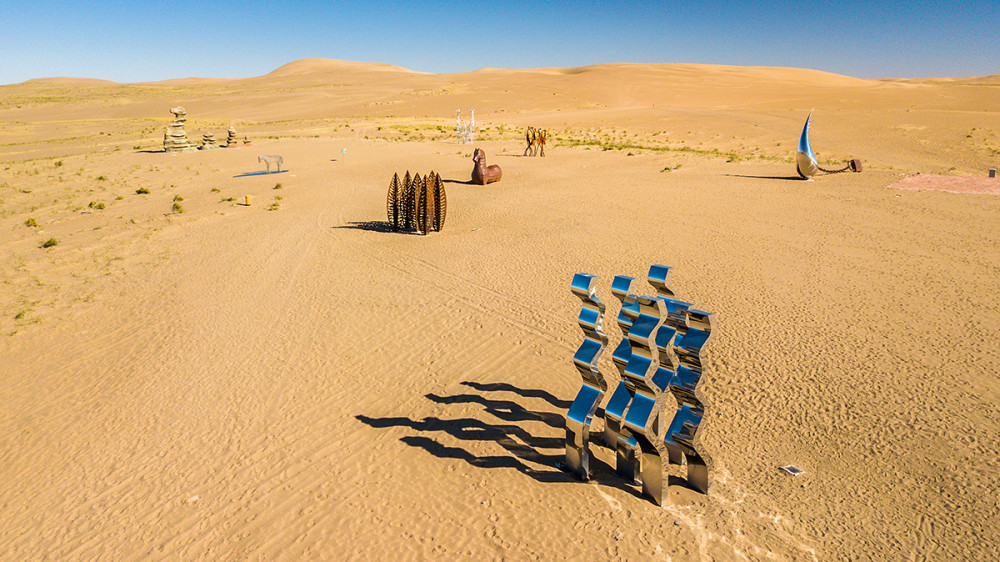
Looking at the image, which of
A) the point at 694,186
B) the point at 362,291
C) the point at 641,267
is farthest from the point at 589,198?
the point at 362,291

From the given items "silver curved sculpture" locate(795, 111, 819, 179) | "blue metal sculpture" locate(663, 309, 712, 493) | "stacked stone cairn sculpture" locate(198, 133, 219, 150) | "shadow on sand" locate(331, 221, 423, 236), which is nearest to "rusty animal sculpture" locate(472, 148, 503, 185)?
"shadow on sand" locate(331, 221, 423, 236)

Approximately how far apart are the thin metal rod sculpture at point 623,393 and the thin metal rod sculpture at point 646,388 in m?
0.08

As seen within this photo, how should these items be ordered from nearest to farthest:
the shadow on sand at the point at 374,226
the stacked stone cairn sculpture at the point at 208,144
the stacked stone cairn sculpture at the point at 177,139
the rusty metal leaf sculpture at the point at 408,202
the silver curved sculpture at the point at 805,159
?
the rusty metal leaf sculpture at the point at 408,202
the shadow on sand at the point at 374,226
the silver curved sculpture at the point at 805,159
the stacked stone cairn sculpture at the point at 177,139
the stacked stone cairn sculpture at the point at 208,144

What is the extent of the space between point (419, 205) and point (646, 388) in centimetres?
1025

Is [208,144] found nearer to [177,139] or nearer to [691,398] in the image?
[177,139]

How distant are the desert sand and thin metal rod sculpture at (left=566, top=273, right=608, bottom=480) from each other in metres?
0.30

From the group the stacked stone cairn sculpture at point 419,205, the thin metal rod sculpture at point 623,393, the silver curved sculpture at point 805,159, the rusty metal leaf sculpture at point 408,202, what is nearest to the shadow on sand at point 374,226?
the stacked stone cairn sculpture at point 419,205

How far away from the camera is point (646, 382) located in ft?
15.5

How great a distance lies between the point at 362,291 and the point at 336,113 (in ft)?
181

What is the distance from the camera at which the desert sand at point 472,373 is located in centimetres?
482

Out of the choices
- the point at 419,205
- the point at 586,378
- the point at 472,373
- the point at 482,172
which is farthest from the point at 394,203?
the point at 586,378

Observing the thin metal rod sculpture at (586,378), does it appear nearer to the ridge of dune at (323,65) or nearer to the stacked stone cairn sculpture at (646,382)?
the stacked stone cairn sculpture at (646,382)

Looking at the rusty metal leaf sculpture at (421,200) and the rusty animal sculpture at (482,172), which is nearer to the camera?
the rusty metal leaf sculpture at (421,200)

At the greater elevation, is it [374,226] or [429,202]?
[429,202]
